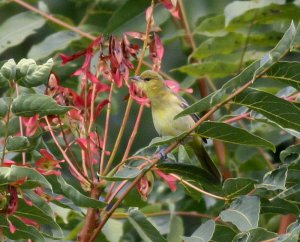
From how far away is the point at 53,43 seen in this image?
4.11m

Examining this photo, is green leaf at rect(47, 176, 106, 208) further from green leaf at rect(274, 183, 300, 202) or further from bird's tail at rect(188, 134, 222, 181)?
bird's tail at rect(188, 134, 222, 181)

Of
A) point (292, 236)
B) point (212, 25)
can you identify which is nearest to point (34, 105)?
point (292, 236)

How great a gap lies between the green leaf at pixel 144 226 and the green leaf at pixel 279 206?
338 millimetres

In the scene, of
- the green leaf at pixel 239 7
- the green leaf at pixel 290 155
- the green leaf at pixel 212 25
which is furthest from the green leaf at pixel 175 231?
the green leaf at pixel 212 25

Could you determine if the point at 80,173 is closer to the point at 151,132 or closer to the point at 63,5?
the point at 151,132

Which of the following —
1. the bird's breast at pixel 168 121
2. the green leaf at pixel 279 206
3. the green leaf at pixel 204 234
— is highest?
the green leaf at pixel 204 234

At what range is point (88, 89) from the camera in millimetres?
2688

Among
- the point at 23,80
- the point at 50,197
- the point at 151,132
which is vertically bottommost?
the point at 151,132

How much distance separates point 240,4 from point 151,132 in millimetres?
1799

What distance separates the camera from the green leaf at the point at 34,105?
2221 mm

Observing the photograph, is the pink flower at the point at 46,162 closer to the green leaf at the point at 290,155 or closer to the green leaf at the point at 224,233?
the green leaf at the point at 224,233

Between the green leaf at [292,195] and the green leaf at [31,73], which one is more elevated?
the green leaf at [31,73]

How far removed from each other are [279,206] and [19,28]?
208 centimetres

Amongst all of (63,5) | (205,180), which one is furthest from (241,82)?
(63,5)
